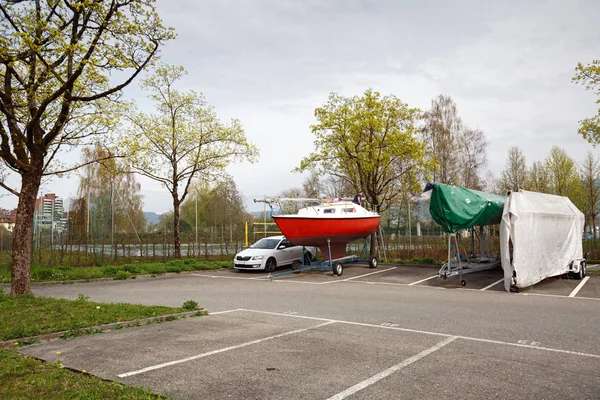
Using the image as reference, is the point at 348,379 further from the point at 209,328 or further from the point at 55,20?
the point at 55,20

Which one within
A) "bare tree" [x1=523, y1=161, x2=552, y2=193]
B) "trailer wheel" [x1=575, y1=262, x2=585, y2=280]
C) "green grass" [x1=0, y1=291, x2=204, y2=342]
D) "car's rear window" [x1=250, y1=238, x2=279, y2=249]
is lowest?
"trailer wheel" [x1=575, y1=262, x2=585, y2=280]

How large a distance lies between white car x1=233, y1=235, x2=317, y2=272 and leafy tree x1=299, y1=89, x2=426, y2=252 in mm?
4600

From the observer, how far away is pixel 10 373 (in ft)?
15.4

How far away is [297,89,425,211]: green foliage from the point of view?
69.3ft

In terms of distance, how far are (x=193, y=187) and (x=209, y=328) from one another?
45.4 metres

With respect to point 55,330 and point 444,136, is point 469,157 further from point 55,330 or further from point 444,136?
point 55,330

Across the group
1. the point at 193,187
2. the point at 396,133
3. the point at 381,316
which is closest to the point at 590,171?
the point at 396,133

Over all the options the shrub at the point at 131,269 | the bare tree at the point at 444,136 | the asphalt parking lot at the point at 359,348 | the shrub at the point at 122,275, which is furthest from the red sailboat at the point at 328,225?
the bare tree at the point at 444,136

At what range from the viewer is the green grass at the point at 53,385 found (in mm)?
4070

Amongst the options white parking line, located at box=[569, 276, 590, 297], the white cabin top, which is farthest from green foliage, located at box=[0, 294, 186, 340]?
white parking line, located at box=[569, 276, 590, 297]

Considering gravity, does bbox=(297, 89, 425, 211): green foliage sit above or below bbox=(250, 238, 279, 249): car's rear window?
above

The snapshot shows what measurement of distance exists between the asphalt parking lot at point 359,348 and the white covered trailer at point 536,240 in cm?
105

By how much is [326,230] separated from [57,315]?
10.8 metres

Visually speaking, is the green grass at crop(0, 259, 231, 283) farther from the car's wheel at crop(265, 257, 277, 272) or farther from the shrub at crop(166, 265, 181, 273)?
the car's wheel at crop(265, 257, 277, 272)
